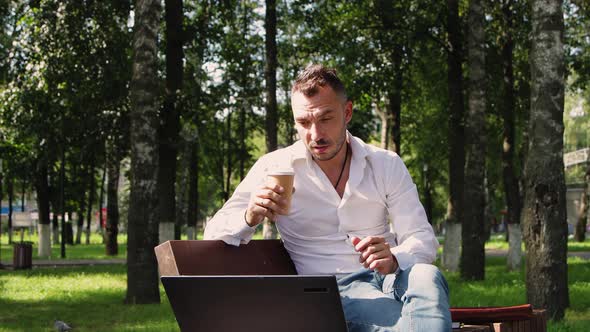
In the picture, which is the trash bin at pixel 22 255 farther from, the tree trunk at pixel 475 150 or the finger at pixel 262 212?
the finger at pixel 262 212

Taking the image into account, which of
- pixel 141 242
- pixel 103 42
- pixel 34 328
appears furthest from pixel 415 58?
pixel 34 328

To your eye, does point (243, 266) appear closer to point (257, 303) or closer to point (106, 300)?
point (257, 303)

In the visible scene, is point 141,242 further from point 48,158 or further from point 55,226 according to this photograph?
point 55,226

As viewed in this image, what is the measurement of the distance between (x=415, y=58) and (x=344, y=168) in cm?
1842

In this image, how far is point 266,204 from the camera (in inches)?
159

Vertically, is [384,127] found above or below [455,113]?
above

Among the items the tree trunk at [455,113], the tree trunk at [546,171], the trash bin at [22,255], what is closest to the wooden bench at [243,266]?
the tree trunk at [546,171]

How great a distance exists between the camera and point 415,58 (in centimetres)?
2270

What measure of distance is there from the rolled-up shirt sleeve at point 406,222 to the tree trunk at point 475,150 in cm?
1347

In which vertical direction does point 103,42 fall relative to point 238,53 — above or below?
below

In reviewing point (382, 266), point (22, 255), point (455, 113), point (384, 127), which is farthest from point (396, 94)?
point (382, 266)

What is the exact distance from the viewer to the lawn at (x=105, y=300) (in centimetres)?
1116

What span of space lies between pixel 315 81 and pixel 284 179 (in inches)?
26.2

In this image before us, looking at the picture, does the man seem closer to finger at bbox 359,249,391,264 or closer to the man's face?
the man's face
